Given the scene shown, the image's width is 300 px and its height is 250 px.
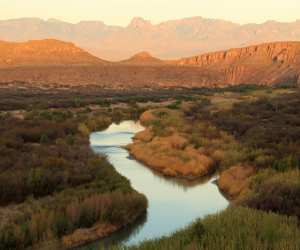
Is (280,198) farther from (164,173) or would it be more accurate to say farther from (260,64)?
(260,64)

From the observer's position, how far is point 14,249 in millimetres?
10711

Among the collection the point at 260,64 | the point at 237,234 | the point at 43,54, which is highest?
the point at 237,234

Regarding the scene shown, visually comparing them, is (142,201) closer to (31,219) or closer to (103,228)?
(103,228)

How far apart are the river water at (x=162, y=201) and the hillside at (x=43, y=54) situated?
131900 mm

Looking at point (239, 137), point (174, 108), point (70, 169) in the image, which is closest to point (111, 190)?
point (70, 169)

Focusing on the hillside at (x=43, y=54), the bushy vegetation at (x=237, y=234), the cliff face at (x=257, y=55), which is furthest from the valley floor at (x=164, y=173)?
the hillside at (x=43, y=54)

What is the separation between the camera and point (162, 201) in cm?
1609

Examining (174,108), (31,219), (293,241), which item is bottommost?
(174,108)

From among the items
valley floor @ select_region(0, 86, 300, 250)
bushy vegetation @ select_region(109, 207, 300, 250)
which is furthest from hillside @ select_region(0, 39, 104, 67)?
bushy vegetation @ select_region(109, 207, 300, 250)

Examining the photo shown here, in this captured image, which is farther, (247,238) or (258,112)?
(258,112)

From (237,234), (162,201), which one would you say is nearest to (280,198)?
(237,234)

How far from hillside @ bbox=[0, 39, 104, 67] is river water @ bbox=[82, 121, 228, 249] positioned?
132m

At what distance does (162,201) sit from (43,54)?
6282 inches

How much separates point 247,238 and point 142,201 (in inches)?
267
